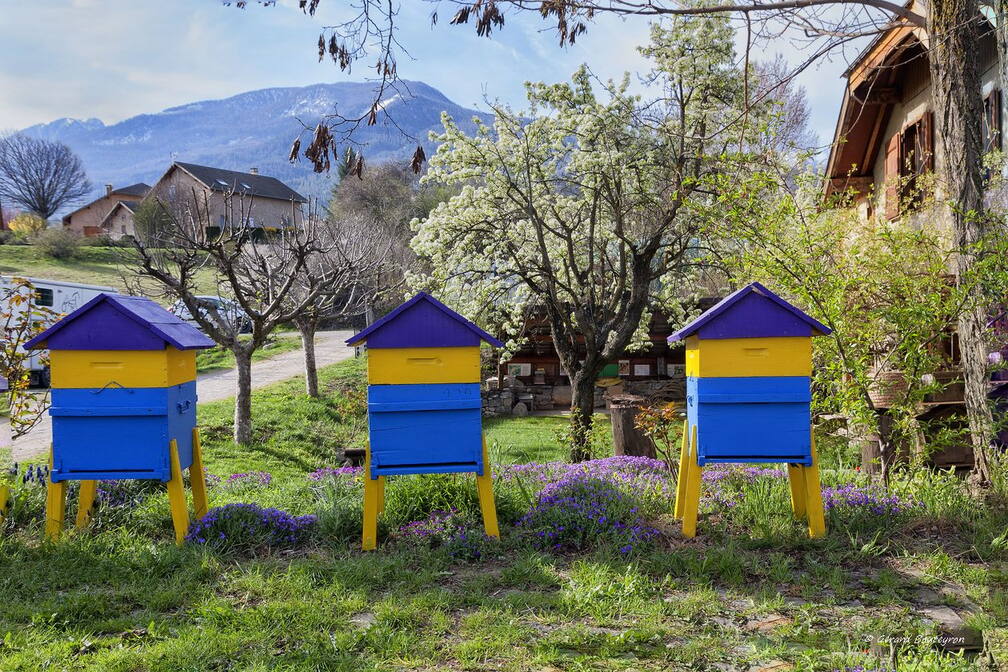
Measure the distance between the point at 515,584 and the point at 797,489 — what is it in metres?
2.15

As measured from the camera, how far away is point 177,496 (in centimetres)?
449

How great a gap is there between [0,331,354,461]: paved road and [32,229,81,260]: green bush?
15.9m

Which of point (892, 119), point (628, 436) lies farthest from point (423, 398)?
point (892, 119)

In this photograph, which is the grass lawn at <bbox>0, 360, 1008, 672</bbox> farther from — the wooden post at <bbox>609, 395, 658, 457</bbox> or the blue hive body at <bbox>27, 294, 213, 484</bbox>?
the wooden post at <bbox>609, 395, 658, 457</bbox>

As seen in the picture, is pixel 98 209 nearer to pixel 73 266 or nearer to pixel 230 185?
pixel 230 185

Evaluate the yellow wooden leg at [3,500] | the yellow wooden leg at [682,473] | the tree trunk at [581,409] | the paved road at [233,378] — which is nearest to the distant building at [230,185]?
the paved road at [233,378]

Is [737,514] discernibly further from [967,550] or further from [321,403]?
[321,403]

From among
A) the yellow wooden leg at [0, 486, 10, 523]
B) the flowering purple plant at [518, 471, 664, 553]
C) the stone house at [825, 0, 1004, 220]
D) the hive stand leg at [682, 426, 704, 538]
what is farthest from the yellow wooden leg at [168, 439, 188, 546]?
the stone house at [825, 0, 1004, 220]

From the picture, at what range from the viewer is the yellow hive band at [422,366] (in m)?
4.42

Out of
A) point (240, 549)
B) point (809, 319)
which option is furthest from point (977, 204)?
point (240, 549)

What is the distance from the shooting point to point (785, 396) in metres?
4.38

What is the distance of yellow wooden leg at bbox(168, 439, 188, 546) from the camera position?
4480 mm

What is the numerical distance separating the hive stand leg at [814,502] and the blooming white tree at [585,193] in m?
4.25

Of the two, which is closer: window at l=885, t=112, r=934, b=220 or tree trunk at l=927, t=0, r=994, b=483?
tree trunk at l=927, t=0, r=994, b=483
